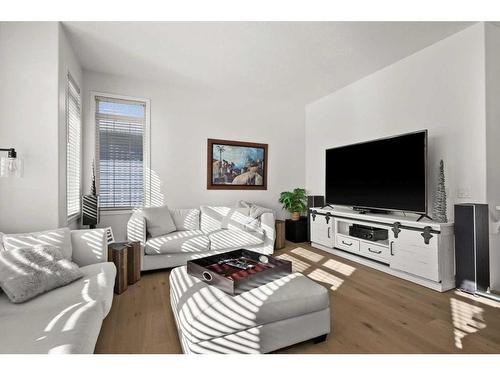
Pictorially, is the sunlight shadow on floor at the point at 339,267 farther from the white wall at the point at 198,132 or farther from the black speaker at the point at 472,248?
the white wall at the point at 198,132

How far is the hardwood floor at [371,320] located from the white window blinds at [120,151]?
1613 mm

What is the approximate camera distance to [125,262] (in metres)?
2.65

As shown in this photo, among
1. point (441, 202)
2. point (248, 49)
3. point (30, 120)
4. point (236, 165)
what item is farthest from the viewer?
point (236, 165)

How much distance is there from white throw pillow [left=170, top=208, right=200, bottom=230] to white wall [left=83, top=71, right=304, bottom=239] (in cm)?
45

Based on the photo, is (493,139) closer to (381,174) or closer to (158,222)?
(381,174)

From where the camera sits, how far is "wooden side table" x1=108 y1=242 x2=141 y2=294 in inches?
102

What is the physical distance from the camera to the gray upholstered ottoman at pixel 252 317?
4.74 ft

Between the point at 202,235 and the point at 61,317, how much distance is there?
215 centimetres

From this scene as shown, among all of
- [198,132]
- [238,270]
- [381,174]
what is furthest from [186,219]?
[381,174]

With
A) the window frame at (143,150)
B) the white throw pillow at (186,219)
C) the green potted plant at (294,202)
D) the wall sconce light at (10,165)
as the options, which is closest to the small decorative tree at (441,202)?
the green potted plant at (294,202)
